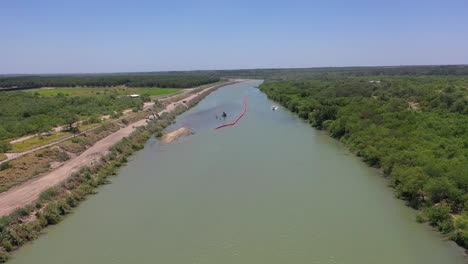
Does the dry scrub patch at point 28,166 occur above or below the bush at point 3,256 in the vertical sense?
above

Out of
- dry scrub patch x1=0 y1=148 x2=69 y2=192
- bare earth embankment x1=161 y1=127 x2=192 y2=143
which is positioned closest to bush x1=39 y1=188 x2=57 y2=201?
dry scrub patch x1=0 y1=148 x2=69 y2=192

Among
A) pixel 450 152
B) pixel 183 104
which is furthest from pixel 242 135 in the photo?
pixel 183 104

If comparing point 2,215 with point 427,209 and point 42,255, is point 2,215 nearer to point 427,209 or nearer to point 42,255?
point 42,255

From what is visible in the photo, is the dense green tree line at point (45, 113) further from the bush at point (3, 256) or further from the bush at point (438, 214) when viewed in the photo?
the bush at point (438, 214)

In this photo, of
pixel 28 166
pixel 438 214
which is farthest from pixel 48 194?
pixel 438 214

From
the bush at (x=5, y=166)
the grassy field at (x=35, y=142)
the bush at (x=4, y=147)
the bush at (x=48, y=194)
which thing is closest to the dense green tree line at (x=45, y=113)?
the bush at (x=4, y=147)
